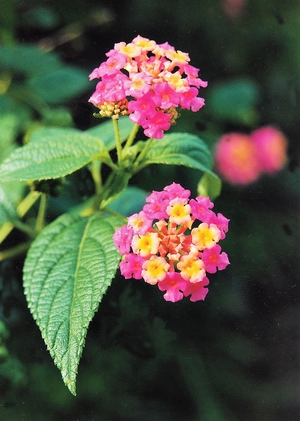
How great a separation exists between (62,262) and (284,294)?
46 cm

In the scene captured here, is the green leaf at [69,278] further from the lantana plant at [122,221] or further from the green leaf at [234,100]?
the green leaf at [234,100]

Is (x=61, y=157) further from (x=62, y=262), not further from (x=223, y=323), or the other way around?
(x=223, y=323)

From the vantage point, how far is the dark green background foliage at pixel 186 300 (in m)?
1.07

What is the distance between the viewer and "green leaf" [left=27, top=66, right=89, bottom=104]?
4.30 ft

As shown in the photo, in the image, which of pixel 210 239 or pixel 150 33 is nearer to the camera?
pixel 210 239

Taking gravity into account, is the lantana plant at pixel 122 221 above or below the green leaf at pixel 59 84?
above

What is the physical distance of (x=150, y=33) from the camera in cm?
135

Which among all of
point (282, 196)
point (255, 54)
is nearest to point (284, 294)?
point (282, 196)

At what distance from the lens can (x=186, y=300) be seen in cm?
114

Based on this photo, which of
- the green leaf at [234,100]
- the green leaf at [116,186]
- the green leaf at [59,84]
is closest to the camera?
the green leaf at [116,186]

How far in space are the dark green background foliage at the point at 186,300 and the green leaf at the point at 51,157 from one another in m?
0.17

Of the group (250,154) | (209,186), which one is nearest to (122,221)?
(209,186)

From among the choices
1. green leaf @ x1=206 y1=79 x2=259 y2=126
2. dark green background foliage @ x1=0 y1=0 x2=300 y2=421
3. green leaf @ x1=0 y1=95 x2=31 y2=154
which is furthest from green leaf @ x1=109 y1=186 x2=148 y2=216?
green leaf @ x1=206 y1=79 x2=259 y2=126

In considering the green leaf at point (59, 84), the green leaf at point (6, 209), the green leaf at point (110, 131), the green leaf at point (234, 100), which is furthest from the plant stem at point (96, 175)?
the green leaf at point (234, 100)
